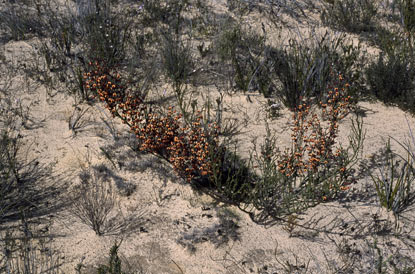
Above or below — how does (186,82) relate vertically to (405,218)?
above

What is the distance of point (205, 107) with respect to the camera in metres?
3.92

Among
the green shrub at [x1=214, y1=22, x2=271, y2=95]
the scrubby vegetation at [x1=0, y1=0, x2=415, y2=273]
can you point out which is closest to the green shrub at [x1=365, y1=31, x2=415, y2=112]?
the scrubby vegetation at [x1=0, y1=0, x2=415, y2=273]

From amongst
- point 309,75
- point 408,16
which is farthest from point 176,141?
point 408,16

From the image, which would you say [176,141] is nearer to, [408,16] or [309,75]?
[309,75]

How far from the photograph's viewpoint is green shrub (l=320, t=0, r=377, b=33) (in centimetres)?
563

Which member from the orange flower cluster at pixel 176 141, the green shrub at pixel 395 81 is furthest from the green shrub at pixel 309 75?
the orange flower cluster at pixel 176 141

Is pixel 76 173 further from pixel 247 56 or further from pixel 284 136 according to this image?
pixel 247 56

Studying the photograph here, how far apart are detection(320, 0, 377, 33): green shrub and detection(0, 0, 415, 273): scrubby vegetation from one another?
0.02m

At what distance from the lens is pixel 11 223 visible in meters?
3.05

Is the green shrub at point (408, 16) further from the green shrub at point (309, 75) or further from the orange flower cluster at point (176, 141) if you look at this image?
the orange flower cluster at point (176, 141)

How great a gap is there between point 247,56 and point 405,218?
2.45m

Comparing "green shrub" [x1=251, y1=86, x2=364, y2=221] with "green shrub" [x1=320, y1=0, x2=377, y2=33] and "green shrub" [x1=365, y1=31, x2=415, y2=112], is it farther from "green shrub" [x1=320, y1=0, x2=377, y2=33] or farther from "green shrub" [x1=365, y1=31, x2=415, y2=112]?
"green shrub" [x1=320, y1=0, x2=377, y2=33]

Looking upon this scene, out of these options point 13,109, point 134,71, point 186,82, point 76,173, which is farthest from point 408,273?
point 13,109

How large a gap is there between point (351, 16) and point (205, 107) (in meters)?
3.00
